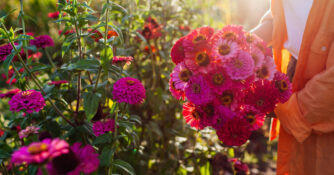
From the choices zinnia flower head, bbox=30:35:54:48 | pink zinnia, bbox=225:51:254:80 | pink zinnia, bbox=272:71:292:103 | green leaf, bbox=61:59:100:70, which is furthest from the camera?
zinnia flower head, bbox=30:35:54:48

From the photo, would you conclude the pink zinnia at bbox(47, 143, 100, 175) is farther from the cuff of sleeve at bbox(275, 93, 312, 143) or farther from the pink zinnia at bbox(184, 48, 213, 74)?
the cuff of sleeve at bbox(275, 93, 312, 143)

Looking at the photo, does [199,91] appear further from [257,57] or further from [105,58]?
[105,58]

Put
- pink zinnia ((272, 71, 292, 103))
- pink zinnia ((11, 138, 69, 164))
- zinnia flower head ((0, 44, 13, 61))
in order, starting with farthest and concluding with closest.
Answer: zinnia flower head ((0, 44, 13, 61)), pink zinnia ((272, 71, 292, 103)), pink zinnia ((11, 138, 69, 164))

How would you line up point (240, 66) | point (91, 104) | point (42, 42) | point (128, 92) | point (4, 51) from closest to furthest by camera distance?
point (240, 66)
point (128, 92)
point (91, 104)
point (4, 51)
point (42, 42)

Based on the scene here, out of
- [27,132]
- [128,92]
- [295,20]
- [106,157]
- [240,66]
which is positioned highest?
[295,20]

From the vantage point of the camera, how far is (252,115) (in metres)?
0.82

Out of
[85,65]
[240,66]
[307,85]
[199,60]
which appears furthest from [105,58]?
[307,85]

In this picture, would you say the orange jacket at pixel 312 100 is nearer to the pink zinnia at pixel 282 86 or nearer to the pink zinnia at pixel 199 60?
the pink zinnia at pixel 282 86

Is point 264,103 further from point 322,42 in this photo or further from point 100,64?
point 100,64

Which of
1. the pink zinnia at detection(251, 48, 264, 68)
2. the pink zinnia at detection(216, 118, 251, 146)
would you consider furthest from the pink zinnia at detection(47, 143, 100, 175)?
the pink zinnia at detection(251, 48, 264, 68)

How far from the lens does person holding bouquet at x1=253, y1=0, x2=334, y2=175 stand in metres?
0.98

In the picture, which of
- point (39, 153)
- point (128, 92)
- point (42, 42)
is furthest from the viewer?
point (42, 42)

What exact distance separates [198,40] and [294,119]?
53 cm

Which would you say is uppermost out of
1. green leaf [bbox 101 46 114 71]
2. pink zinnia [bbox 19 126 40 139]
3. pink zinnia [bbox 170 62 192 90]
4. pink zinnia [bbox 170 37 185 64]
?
pink zinnia [bbox 170 37 185 64]
